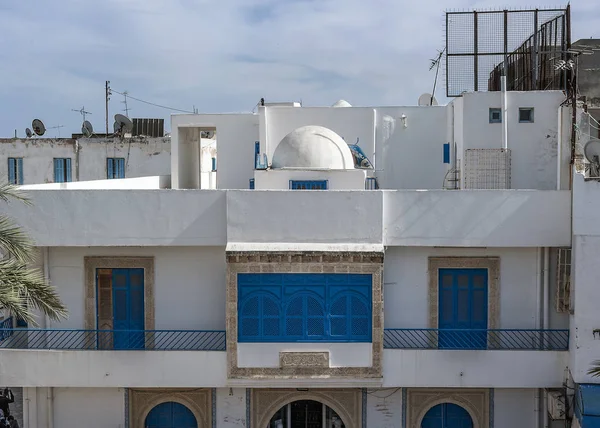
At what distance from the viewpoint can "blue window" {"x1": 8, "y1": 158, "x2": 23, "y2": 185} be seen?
31.1 meters

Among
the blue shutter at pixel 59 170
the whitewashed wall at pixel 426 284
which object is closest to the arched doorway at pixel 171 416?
the whitewashed wall at pixel 426 284

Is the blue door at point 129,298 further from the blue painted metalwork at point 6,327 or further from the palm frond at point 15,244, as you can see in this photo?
the palm frond at point 15,244

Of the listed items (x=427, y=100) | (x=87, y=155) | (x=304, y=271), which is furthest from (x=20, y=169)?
(x=304, y=271)

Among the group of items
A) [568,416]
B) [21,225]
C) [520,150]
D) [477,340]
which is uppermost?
[520,150]

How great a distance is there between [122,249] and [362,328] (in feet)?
14.8

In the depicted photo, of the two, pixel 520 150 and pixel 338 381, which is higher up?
pixel 520 150

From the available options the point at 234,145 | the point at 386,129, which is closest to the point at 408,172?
the point at 386,129

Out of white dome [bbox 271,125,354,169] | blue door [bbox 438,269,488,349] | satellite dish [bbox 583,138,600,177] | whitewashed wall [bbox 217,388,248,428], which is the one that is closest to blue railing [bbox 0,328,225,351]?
whitewashed wall [bbox 217,388,248,428]

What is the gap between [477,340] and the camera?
14188mm

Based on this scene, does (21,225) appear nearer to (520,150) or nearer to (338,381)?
(338,381)

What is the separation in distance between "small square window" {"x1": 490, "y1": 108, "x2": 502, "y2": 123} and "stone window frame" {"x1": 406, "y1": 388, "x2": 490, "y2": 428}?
690 centimetres

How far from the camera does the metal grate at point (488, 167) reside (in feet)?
59.7

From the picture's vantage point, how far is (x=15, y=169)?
31.1 m

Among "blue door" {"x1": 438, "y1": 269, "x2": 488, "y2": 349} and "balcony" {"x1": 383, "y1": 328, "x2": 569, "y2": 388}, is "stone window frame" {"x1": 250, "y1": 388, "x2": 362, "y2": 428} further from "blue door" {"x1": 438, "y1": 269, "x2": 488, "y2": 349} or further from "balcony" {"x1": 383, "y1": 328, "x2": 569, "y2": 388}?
"blue door" {"x1": 438, "y1": 269, "x2": 488, "y2": 349}
